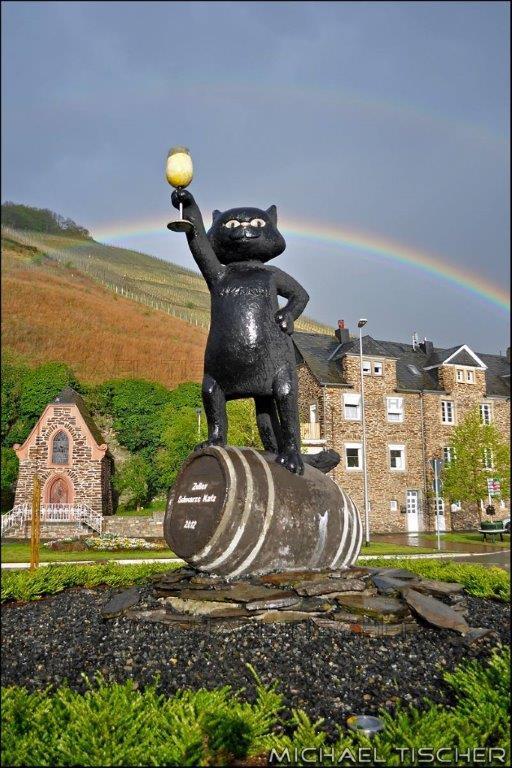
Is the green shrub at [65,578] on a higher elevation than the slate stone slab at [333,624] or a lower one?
lower

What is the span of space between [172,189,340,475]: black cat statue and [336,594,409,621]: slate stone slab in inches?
47.2

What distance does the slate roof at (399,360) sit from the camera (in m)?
31.3

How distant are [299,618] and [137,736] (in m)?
2.24

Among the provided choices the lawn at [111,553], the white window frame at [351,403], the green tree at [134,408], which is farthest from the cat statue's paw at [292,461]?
the green tree at [134,408]

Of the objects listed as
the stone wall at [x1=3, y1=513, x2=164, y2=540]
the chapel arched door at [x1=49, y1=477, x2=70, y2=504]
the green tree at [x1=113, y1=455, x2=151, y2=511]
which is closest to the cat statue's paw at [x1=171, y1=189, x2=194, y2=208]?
the stone wall at [x1=3, y1=513, x2=164, y2=540]

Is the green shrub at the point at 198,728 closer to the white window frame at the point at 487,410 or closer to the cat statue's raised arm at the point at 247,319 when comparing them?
the cat statue's raised arm at the point at 247,319

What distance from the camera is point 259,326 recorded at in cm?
609

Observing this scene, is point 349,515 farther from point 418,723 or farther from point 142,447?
point 142,447

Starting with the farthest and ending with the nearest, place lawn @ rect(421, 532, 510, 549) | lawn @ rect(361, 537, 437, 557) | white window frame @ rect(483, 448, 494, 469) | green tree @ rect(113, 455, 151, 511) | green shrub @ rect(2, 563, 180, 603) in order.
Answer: green tree @ rect(113, 455, 151, 511), white window frame @ rect(483, 448, 494, 469), lawn @ rect(421, 532, 510, 549), lawn @ rect(361, 537, 437, 557), green shrub @ rect(2, 563, 180, 603)

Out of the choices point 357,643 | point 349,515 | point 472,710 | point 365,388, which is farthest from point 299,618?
point 365,388

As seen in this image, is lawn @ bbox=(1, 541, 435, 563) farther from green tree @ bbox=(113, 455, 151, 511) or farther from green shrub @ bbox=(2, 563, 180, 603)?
green tree @ bbox=(113, 455, 151, 511)

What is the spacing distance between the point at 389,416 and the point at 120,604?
89.9 ft

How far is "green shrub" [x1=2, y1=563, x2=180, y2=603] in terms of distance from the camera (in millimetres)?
7040

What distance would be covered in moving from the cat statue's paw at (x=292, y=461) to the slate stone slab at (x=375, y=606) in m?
1.15
